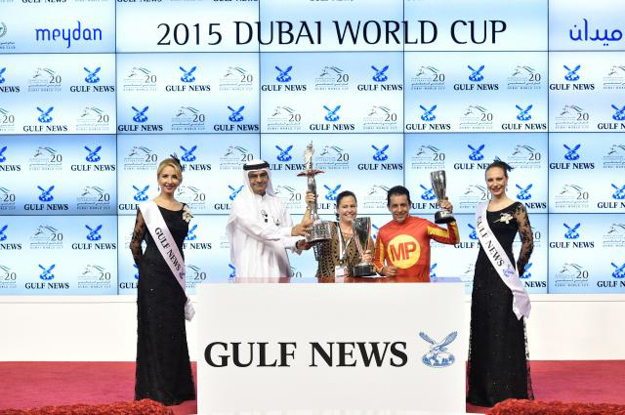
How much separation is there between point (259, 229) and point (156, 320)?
865mm

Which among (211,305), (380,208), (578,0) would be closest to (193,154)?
(380,208)

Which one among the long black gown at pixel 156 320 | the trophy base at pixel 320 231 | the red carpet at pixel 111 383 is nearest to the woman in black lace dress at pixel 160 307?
the long black gown at pixel 156 320

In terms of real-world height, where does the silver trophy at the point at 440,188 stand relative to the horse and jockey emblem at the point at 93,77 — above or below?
below

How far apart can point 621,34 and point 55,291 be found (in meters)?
5.13

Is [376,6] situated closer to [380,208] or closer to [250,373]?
[380,208]

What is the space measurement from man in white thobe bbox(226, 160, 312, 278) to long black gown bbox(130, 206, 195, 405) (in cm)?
43

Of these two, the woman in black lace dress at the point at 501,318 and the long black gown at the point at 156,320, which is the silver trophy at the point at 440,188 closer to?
the woman in black lace dress at the point at 501,318

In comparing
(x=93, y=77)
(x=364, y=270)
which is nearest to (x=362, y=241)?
(x=364, y=270)

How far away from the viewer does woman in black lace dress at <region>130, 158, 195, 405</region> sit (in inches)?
233

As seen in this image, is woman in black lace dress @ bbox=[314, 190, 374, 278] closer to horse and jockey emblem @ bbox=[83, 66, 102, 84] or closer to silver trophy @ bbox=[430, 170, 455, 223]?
silver trophy @ bbox=[430, 170, 455, 223]

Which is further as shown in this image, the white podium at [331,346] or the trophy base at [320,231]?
the trophy base at [320,231]

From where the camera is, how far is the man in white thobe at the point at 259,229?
6.10m

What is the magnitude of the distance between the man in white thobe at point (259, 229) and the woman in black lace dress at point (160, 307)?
415 mm

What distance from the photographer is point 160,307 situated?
19.5ft
